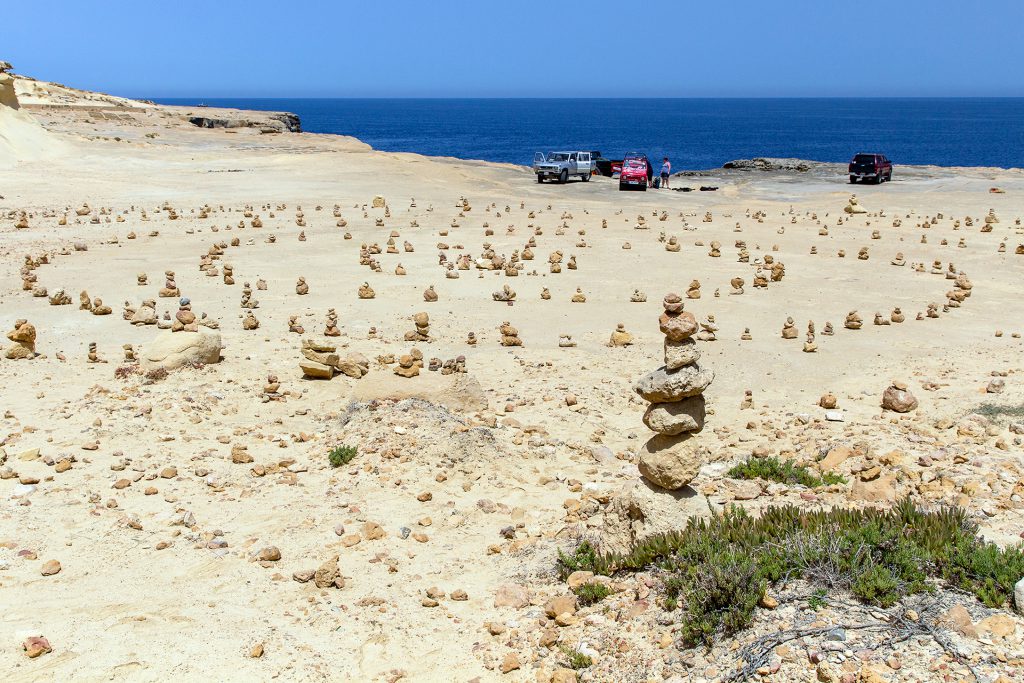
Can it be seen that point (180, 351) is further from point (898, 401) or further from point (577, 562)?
point (898, 401)

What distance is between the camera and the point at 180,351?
13078 mm

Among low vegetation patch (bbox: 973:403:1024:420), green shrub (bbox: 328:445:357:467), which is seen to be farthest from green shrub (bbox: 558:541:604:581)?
low vegetation patch (bbox: 973:403:1024:420)

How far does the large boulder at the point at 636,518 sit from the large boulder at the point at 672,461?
25 centimetres

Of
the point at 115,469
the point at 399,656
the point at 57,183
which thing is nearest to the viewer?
the point at 399,656

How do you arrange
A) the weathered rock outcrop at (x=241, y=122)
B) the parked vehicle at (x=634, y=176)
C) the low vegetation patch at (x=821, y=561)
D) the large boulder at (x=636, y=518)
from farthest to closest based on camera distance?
the weathered rock outcrop at (x=241, y=122) < the parked vehicle at (x=634, y=176) < the large boulder at (x=636, y=518) < the low vegetation patch at (x=821, y=561)

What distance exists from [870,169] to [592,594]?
148 feet

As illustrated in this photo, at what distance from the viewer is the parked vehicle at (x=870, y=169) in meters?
47.4

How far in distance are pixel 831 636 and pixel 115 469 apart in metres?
7.30

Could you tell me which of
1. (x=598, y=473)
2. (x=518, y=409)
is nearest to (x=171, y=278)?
(x=518, y=409)

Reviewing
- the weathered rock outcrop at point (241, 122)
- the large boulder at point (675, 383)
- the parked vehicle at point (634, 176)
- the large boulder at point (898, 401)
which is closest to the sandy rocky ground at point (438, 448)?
the large boulder at point (898, 401)

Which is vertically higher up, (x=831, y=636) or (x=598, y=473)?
(x=831, y=636)

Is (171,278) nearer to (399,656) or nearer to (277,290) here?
(277,290)

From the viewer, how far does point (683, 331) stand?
8.23 m

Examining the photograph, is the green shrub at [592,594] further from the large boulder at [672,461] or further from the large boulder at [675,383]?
the large boulder at [675,383]
